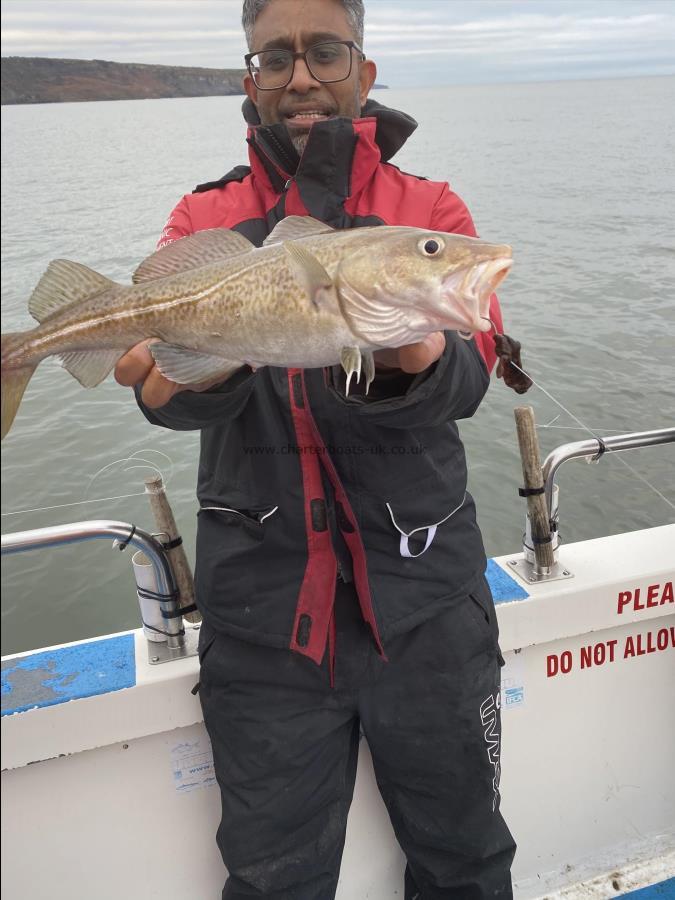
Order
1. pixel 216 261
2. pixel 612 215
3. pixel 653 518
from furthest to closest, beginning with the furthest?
1. pixel 612 215
2. pixel 653 518
3. pixel 216 261

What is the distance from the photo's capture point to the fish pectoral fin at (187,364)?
1.84 m

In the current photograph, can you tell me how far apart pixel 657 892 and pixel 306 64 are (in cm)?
358

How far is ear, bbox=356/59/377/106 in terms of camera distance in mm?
2516

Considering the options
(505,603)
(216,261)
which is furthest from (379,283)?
(505,603)

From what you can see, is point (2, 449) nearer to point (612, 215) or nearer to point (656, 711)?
point (656, 711)

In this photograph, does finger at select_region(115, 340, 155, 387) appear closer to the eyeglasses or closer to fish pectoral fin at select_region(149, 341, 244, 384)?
fish pectoral fin at select_region(149, 341, 244, 384)

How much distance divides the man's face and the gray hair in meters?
0.02

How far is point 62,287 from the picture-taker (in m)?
1.90

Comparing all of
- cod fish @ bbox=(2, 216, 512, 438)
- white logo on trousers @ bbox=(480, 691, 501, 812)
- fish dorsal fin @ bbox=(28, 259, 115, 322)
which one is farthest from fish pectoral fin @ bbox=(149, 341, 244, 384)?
white logo on trousers @ bbox=(480, 691, 501, 812)

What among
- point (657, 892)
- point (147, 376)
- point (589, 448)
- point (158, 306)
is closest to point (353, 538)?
point (147, 376)

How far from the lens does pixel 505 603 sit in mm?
2906

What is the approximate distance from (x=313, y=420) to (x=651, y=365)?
30.7ft

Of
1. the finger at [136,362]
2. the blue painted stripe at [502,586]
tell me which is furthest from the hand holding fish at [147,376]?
the blue painted stripe at [502,586]

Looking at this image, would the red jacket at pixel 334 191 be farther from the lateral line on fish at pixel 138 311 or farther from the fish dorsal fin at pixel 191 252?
the lateral line on fish at pixel 138 311
